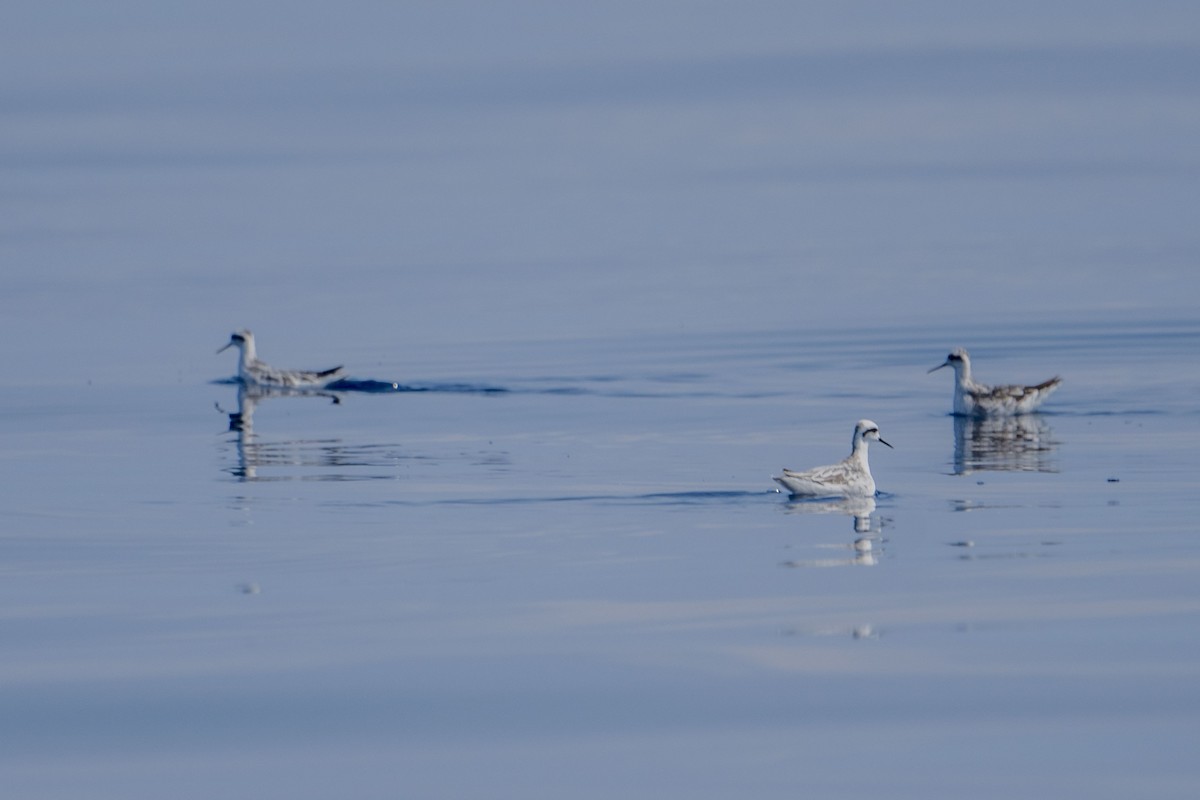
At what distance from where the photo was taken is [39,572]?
51.3 feet

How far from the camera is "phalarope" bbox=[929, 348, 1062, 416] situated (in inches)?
1013

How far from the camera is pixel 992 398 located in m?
25.8

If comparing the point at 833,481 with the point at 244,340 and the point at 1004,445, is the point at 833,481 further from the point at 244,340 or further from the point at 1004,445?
the point at 244,340

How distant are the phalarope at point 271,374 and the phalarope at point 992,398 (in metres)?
8.49

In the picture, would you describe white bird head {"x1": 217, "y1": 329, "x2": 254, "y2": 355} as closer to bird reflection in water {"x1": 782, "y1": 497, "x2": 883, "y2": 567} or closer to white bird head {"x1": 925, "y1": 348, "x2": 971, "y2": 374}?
white bird head {"x1": 925, "y1": 348, "x2": 971, "y2": 374}

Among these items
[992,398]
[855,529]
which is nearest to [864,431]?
[855,529]

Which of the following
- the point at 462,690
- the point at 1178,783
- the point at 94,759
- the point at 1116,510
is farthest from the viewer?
the point at 1116,510

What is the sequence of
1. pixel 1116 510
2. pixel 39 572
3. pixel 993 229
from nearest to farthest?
pixel 39 572 < pixel 1116 510 < pixel 993 229

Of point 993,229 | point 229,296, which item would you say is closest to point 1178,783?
point 229,296

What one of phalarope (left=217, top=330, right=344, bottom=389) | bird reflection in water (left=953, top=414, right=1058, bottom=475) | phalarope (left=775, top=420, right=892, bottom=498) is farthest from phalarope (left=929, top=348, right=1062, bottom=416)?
phalarope (left=217, top=330, right=344, bottom=389)

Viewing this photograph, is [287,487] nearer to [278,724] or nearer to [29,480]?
[29,480]

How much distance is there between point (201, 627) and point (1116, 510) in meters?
7.54

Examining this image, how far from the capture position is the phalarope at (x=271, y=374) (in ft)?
98.9

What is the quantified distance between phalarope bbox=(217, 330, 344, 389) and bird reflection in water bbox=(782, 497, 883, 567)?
1250cm
